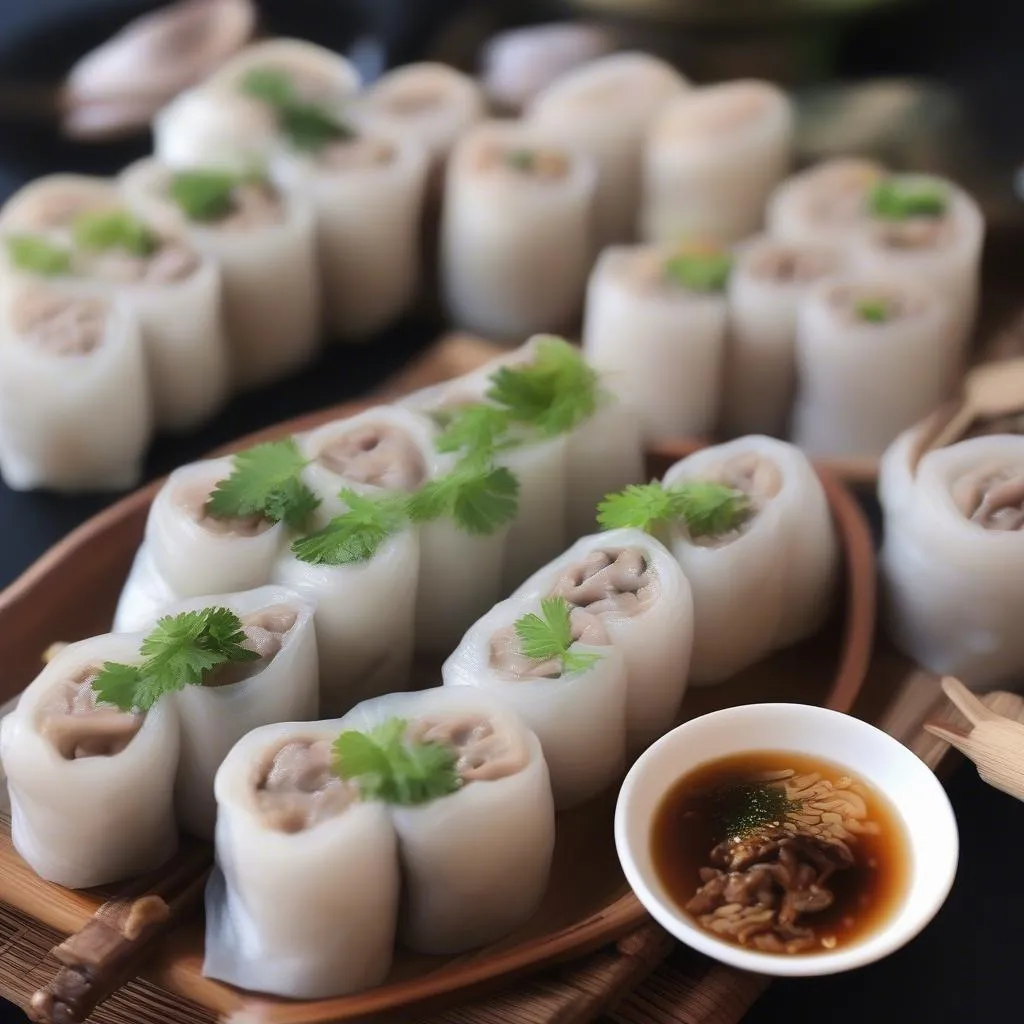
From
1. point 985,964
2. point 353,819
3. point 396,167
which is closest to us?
point 353,819

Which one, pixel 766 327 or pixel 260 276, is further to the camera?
pixel 260 276

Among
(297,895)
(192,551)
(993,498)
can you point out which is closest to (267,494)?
(192,551)

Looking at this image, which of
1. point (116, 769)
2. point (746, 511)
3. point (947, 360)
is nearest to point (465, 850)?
point (116, 769)

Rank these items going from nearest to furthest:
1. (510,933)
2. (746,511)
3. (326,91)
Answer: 1. (510,933)
2. (746,511)
3. (326,91)

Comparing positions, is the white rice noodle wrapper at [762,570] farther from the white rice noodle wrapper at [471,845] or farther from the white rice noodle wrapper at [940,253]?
the white rice noodle wrapper at [940,253]

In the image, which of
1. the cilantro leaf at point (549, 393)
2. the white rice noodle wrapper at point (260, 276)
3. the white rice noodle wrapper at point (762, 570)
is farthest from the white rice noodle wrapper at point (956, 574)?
the white rice noodle wrapper at point (260, 276)

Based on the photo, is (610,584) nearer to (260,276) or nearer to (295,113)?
(260,276)

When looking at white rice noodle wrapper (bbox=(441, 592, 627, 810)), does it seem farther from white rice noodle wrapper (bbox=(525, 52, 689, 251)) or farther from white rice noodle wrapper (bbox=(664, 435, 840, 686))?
white rice noodle wrapper (bbox=(525, 52, 689, 251))

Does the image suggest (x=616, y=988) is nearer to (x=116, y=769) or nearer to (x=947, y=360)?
(x=116, y=769)
